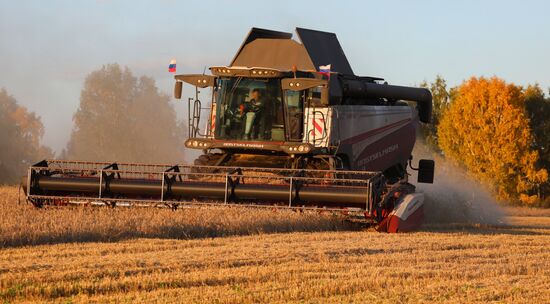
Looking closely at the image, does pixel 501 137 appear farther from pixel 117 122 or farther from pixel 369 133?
pixel 117 122

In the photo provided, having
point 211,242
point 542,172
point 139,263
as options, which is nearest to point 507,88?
point 542,172

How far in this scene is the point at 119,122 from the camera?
70500mm

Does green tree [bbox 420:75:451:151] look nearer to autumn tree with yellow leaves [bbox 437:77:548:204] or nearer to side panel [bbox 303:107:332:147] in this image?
autumn tree with yellow leaves [bbox 437:77:548:204]

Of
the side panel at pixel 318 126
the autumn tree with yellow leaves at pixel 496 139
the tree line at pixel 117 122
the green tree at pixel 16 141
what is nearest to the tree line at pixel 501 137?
the autumn tree with yellow leaves at pixel 496 139

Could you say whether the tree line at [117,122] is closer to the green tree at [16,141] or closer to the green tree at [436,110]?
the green tree at [16,141]

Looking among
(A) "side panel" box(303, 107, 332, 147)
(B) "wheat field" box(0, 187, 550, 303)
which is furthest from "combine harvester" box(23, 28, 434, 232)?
(B) "wheat field" box(0, 187, 550, 303)

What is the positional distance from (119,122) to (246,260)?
6170 centimetres

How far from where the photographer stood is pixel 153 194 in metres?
14.3

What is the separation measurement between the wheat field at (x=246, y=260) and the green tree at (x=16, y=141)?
27.1m

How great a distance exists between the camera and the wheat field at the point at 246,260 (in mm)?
7934

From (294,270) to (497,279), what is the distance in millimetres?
1839

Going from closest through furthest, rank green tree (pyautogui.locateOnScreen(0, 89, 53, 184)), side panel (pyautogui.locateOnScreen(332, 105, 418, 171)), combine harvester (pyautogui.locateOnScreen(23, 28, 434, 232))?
combine harvester (pyautogui.locateOnScreen(23, 28, 434, 232)), side panel (pyautogui.locateOnScreen(332, 105, 418, 171)), green tree (pyautogui.locateOnScreen(0, 89, 53, 184))

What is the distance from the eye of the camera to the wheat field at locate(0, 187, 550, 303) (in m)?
7.93

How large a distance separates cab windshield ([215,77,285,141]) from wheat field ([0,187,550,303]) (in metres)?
1.65
